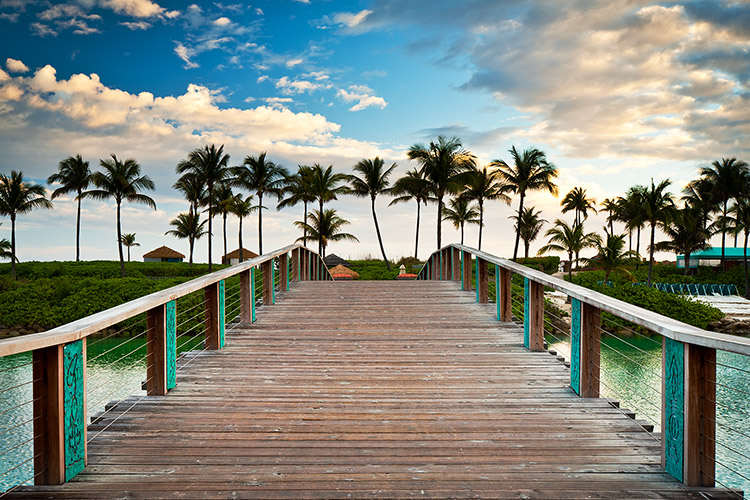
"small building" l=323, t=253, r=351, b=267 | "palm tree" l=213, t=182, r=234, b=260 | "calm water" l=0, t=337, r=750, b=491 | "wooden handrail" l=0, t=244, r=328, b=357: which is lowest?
"calm water" l=0, t=337, r=750, b=491

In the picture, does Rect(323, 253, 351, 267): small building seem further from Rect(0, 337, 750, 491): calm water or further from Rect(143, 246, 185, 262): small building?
Rect(143, 246, 185, 262): small building

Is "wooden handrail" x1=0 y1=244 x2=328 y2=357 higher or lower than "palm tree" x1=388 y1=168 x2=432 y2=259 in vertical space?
lower

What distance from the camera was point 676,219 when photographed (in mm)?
30438

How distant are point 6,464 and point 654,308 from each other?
84.2ft

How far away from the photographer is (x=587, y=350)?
157 inches

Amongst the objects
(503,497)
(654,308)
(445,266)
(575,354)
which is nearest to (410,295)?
(445,266)

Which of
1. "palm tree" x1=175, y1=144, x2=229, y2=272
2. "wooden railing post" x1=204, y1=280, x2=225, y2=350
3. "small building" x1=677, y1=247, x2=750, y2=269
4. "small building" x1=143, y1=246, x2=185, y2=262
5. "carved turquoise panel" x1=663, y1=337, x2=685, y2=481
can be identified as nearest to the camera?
"carved turquoise panel" x1=663, y1=337, x2=685, y2=481

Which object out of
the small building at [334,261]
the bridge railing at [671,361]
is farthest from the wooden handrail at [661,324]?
the small building at [334,261]

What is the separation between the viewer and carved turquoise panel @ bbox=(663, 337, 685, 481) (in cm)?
267

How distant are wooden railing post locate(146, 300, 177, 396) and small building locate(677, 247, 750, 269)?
48.9 m

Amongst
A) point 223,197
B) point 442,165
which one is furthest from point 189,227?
point 442,165

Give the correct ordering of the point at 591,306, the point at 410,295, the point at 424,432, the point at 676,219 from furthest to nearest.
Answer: the point at 676,219
the point at 410,295
the point at 591,306
the point at 424,432

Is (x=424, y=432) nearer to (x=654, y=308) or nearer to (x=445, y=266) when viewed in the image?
(x=445, y=266)

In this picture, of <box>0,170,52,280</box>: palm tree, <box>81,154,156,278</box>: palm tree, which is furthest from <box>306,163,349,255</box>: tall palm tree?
<box>0,170,52,280</box>: palm tree
